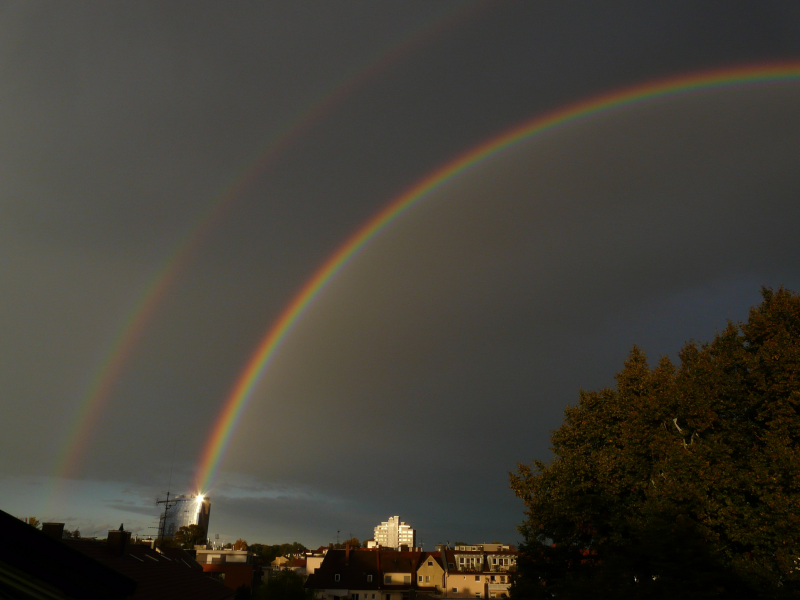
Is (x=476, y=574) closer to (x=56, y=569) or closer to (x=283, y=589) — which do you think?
(x=283, y=589)

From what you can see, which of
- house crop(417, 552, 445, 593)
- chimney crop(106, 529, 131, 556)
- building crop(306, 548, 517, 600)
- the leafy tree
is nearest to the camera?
chimney crop(106, 529, 131, 556)

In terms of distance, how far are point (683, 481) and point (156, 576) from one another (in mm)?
27192

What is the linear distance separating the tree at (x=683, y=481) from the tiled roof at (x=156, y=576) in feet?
55.9

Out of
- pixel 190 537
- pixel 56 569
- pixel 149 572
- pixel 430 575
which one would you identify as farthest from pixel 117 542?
pixel 190 537

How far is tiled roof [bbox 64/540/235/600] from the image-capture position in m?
27.2

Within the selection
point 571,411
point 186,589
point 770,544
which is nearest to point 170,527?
point 186,589

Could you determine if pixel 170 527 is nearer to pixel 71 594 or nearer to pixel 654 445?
pixel 654 445

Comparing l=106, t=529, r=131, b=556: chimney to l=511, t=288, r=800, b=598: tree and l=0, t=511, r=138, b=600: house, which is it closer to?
l=511, t=288, r=800, b=598: tree

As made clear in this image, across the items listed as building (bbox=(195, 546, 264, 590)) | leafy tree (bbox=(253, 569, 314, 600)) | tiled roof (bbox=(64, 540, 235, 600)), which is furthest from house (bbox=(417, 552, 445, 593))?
tiled roof (bbox=(64, 540, 235, 600))

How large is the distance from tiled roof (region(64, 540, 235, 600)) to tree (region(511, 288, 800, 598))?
17.1 meters

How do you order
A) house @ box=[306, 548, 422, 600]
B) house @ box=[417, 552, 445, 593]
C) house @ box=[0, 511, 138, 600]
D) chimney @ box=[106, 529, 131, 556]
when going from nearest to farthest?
1. house @ box=[0, 511, 138, 600]
2. chimney @ box=[106, 529, 131, 556]
3. house @ box=[306, 548, 422, 600]
4. house @ box=[417, 552, 445, 593]

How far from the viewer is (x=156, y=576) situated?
3067cm

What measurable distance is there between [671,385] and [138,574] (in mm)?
28493

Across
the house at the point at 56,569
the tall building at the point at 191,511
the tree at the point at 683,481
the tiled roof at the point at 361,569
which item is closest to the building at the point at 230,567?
the tiled roof at the point at 361,569
